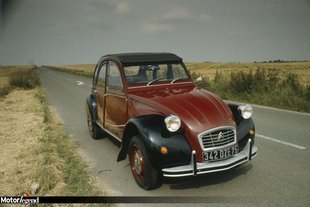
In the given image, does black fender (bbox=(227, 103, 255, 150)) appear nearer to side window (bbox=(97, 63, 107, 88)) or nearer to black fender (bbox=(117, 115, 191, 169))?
black fender (bbox=(117, 115, 191, 169))

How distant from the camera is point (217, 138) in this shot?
4.80 metres

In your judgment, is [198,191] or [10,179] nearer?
[198,191]

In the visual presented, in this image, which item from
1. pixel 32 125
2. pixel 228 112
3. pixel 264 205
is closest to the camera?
pixel 264 205

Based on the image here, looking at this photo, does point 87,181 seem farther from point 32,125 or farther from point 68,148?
point 32,125

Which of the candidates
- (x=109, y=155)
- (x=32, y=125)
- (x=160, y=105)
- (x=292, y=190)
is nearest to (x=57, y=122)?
(x=32, y=125)

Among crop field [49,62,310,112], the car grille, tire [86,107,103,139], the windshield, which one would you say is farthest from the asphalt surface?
crop field [49,62,310,112]

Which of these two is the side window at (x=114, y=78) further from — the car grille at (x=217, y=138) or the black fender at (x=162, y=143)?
the car grille at (x=217, y=138)

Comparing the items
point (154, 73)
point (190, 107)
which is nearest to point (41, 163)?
point (154, 73)

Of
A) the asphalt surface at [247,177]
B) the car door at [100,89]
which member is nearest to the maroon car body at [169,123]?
the asphalt surface at [247,177]

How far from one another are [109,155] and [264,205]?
348 centimetres

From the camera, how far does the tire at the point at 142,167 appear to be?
479 cm

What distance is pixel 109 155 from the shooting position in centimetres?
693

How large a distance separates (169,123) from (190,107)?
0.58 metres

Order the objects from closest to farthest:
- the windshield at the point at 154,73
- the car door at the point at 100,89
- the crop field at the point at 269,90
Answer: the windshield at the point at 154,73, the car door at the point at 100,89, the crop field at the point at 269,90
